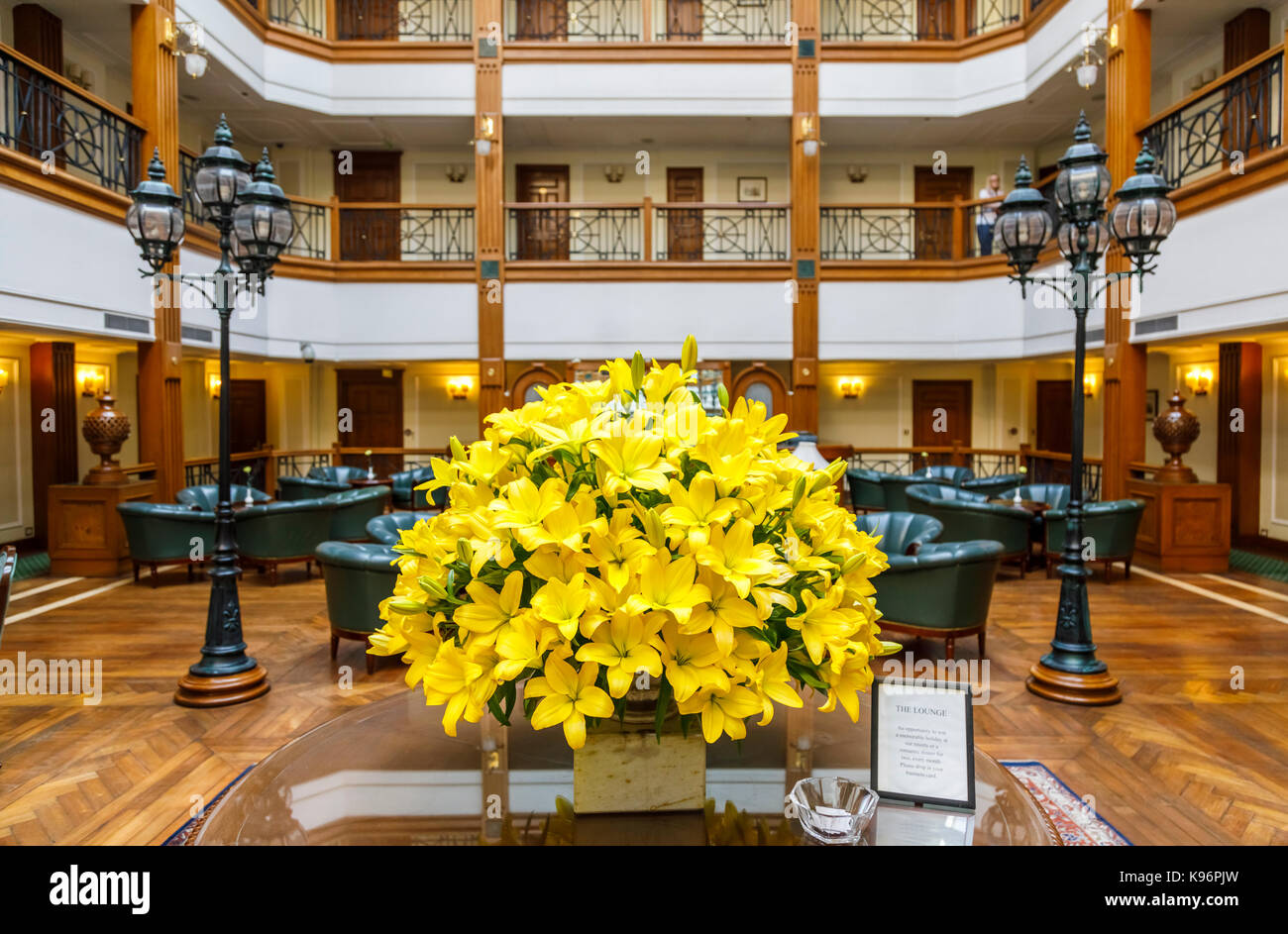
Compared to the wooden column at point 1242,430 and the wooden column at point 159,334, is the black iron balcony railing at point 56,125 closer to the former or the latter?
the wooden column at point 159,334

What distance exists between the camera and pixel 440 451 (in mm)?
13266

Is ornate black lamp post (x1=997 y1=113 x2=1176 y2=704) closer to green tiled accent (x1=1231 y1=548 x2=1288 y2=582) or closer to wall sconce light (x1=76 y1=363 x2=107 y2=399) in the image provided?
green tiled accent (x1=1231 y1=548 x2=1288 y2=582)

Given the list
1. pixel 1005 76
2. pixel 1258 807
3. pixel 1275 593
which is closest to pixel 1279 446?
pixel 1275 593

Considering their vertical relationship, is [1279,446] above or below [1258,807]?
above

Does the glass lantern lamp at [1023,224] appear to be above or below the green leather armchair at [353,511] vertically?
above

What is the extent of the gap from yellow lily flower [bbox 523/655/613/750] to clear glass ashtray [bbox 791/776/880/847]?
33 cm

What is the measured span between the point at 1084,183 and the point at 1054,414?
34.2 ft

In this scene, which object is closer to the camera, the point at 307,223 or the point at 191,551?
the point at 191,551

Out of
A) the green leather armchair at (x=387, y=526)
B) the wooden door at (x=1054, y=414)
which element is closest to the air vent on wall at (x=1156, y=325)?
the wooden door at (x=1054, y=414)

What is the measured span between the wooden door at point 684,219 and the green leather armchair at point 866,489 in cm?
469

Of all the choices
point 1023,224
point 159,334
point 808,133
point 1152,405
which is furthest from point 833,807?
point 1152,405

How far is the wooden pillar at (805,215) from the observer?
38.5 feet
